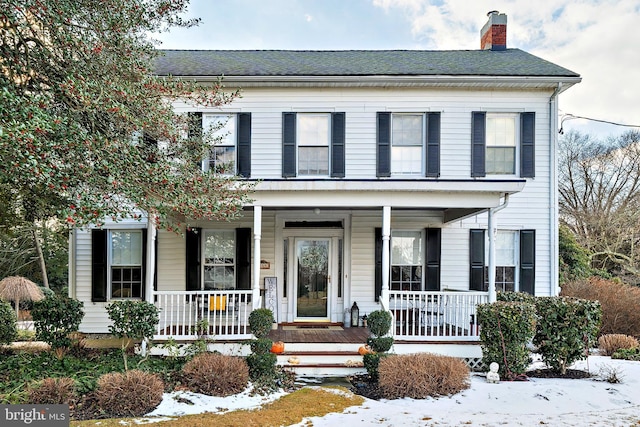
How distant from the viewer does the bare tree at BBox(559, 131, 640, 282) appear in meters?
17.7

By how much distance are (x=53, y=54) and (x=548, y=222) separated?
396 inches

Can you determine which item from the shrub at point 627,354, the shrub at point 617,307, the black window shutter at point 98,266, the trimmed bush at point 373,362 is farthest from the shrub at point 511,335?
the black window shutter at point 98,266

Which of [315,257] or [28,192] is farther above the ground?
[28,192]

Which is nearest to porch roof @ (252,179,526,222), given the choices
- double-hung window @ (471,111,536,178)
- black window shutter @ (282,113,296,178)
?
black window shutter @ (282,113,296,178)

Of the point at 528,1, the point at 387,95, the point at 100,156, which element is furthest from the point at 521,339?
the point at 528,1

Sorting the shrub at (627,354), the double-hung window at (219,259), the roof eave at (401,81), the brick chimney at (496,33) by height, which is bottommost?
the shrub at (627,354)

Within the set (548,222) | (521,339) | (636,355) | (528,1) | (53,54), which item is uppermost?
(528,1)

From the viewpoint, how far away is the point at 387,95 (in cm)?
976

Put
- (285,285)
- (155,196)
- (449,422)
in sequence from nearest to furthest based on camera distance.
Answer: (449,422), (155,196), (285,285)

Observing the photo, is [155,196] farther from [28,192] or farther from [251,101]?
[251,101]

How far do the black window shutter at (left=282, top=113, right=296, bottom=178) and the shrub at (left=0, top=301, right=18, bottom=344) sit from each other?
240 inches

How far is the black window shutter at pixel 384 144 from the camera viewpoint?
31.6ft

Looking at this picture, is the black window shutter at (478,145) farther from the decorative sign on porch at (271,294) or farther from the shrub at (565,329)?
the decorative sign on porch at (271,294)

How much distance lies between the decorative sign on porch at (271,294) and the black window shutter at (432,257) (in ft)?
11.4
